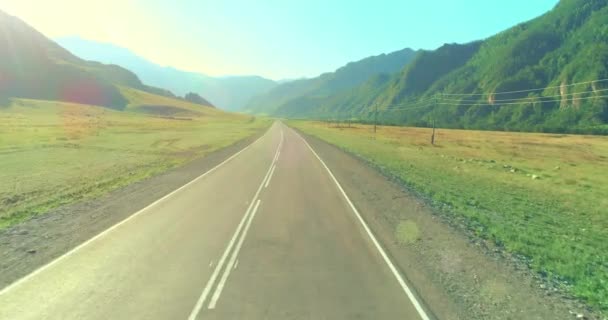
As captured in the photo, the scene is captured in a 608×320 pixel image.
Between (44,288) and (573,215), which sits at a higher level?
(44,288)

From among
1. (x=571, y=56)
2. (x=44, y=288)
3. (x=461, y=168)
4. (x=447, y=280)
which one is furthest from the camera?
(x=571, y=56)

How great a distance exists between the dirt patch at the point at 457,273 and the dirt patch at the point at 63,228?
30.2 ft

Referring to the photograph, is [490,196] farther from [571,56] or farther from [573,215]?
[571,56]

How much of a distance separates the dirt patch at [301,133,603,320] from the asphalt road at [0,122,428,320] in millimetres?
557

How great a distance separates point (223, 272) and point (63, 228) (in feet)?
22.5

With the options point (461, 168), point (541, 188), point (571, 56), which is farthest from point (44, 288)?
point (571, 56)

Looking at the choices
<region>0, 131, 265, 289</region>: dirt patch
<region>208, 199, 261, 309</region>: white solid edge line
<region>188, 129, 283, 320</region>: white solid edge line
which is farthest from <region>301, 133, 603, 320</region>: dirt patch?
<region>0, 131, 265, 289</region>: dirt patch

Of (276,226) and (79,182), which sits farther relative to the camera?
(79,182)

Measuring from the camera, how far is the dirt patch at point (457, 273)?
7.14m

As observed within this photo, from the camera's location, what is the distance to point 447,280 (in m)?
Result: 8.38

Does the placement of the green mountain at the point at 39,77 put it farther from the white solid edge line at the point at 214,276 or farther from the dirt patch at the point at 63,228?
the white solid edge line at the point at 214,276

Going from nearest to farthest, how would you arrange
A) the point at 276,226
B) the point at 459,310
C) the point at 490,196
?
the point at 459,310
the point at 276,226
the point at 490,196

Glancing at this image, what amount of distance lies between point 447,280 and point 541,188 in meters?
19.6

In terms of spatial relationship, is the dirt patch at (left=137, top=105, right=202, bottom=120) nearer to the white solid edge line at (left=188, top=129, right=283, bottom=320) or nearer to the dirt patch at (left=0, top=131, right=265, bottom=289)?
the dirt patch at (left=0, top=131, right=265, bottom=289)
